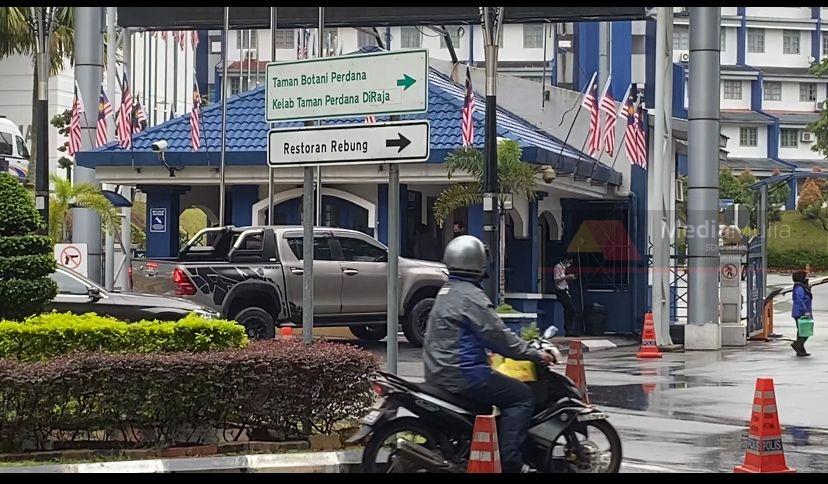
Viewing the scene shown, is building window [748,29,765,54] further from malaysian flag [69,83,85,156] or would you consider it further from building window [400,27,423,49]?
malaysian flag [69,83,85,156]

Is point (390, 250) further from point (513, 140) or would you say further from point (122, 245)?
point (122, 245)

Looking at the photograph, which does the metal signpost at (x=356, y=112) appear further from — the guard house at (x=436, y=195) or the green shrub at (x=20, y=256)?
the guard house at (x=436, y=195)

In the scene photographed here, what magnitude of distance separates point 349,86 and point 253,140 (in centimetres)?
1548

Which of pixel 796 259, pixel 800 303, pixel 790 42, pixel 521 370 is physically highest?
pixel 790 42

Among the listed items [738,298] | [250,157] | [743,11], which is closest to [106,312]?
[250,157]

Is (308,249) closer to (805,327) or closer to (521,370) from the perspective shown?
(521,370)

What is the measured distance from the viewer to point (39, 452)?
9.66m

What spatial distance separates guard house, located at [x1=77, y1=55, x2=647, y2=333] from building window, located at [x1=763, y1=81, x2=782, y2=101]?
5357 cm

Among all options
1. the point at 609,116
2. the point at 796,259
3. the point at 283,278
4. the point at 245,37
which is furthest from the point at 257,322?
the point at 796,259

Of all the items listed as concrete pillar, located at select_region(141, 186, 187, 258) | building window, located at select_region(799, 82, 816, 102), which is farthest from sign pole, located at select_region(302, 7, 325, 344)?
building window, located at select_region(799, 82, 816, 102)

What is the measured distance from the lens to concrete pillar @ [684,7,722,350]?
73.6ft

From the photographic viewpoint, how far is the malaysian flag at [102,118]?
81.0ft

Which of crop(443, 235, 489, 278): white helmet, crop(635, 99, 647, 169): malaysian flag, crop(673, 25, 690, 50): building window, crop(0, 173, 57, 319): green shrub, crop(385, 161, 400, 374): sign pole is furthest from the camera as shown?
crop(673, 25, 690, 50): building window

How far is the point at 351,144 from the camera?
9789 mm
